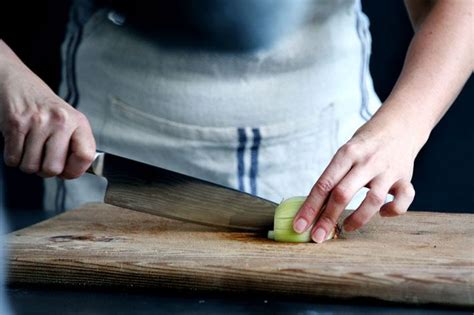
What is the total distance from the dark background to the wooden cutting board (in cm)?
87

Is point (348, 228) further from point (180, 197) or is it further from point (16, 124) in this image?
point (16, 124)

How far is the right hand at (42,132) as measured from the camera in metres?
1.06

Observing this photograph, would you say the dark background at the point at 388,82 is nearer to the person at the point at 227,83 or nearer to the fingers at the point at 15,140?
the person at the point at 227,83

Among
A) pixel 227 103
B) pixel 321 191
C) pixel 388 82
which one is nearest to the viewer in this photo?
pixel 321 191

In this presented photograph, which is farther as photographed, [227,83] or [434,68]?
[227,83]

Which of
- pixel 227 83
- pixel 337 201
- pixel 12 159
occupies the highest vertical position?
pixel 227 83

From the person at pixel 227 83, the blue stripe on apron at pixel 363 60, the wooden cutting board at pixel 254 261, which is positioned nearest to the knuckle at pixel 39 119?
the wooden cutting board at pixel 254 261

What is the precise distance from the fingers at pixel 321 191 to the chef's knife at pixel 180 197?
0.07 m

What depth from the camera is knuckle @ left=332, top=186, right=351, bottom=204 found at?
39.6 inches

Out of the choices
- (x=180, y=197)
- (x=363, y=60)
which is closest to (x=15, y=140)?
(x=180, y=197)

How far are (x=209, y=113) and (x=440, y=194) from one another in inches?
32.4

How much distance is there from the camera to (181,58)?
134 centimetres

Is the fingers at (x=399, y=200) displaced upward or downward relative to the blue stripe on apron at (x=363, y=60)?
downward

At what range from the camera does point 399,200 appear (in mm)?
1063
